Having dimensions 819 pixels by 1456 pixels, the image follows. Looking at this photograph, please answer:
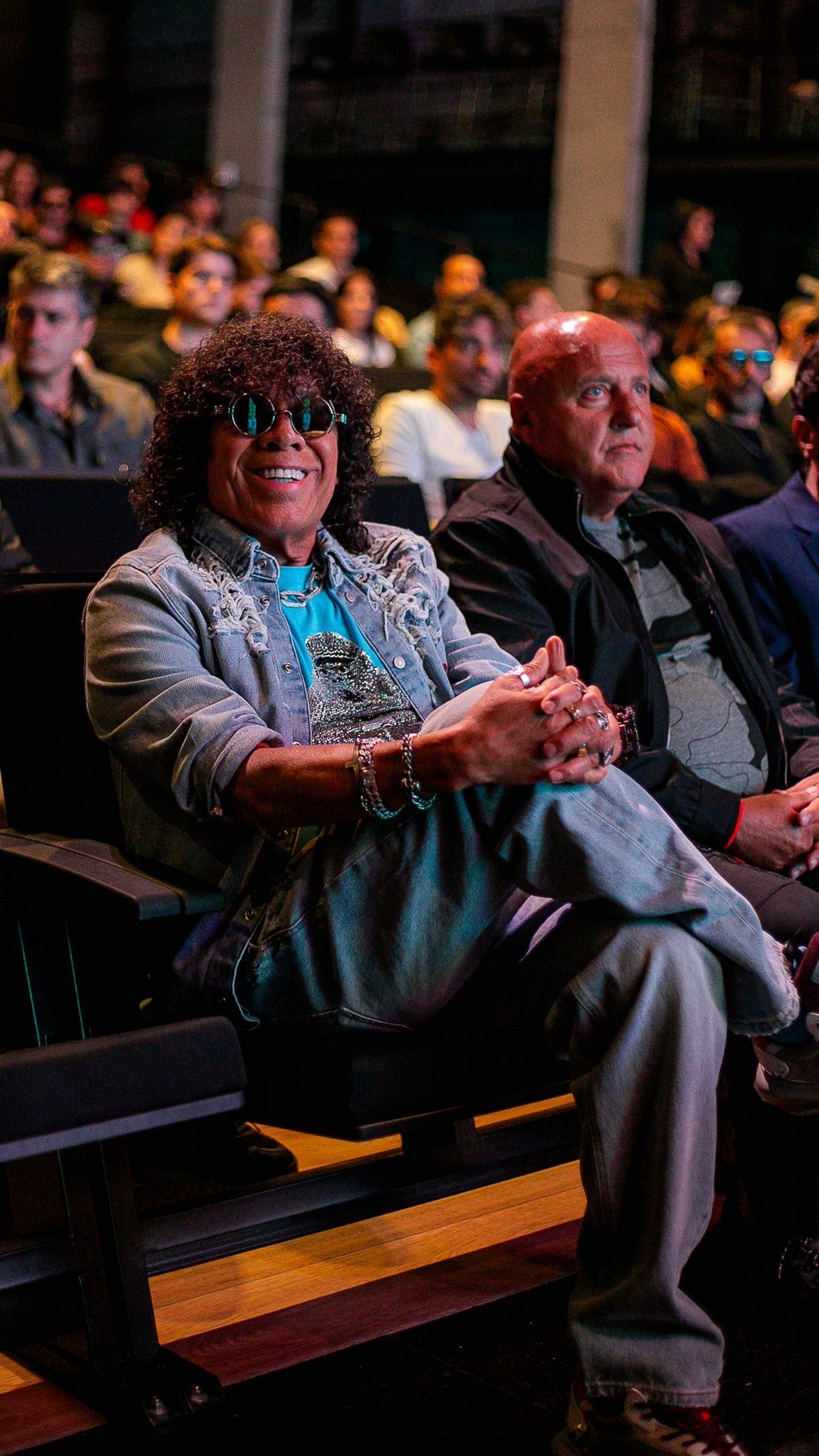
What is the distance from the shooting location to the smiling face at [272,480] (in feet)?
5.56

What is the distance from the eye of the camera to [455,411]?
4.20 metres

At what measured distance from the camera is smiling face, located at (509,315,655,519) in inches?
83.2

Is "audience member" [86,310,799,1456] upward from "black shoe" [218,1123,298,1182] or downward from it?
upward

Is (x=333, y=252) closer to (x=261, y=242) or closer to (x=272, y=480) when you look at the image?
(x=261, y=242)

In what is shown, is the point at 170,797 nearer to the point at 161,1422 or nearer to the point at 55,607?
the point at 55,607

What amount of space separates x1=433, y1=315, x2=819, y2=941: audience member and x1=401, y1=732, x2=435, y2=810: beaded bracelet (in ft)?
1.70

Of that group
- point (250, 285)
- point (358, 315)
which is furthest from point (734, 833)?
point (358, 315)

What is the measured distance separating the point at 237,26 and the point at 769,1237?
38.4 feet

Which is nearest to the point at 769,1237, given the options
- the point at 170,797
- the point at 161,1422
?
the point at 161,1422

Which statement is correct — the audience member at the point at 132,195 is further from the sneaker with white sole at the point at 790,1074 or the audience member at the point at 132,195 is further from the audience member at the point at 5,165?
the sneaker with white sole at the point at 790,1074

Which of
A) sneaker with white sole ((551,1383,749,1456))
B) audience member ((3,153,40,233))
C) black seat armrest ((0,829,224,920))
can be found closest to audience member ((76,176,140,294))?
audience member ((3,153,40,233))

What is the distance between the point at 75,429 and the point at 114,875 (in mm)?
2445

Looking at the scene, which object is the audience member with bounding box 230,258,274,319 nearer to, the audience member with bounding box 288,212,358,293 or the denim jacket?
the audience member with bounding box 288,212,358,293

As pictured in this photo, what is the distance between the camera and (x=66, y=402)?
370 centimetres
